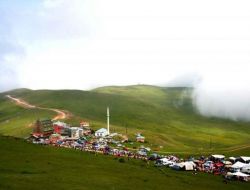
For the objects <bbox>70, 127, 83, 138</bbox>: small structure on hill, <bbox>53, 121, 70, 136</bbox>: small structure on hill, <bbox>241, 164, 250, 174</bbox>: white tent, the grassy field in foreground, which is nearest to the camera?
the grassy field in foreground

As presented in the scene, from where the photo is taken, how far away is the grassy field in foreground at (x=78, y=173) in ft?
222

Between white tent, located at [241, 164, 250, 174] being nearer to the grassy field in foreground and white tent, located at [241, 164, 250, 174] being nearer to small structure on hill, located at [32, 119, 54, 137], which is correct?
the grassy field in foreground

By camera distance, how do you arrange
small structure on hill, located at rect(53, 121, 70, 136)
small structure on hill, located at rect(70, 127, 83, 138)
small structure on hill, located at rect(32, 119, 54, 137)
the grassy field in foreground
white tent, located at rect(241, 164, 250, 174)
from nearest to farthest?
1. the grassy field in foreground
2. white tent, located at rect(241, 164, 250, 174)
3. small structure on hill, located at rect(70, 127, 83, 138)
4. small structure on hill, located at rect(32, 119, 54, 137)
5. small structure on hill, located at rect(53, 121, 70, 136)

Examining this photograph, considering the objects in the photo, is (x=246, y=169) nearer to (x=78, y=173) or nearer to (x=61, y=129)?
(x=78, y=173)

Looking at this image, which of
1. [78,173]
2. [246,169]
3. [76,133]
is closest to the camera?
[78,173]

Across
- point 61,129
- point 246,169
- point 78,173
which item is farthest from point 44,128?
point 78,173

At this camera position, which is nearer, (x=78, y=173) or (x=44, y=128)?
(x=78, y=173)

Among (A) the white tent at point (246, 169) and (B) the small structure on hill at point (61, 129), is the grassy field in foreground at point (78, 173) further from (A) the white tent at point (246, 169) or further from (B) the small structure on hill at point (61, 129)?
(B) the small structure on hill at point (61, 129)

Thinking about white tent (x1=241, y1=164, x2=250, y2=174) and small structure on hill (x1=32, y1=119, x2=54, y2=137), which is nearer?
white tent (x1=241, y1=164, x2=250, y2=174)

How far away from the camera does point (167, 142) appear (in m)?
185

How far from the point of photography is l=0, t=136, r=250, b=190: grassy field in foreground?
67.8 metres

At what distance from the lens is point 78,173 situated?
258 feet

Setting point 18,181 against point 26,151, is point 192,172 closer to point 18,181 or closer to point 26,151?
point 26,151

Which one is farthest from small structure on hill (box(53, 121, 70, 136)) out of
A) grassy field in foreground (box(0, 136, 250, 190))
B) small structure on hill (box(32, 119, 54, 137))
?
grassy field in foreground (box(0, 136, 250, 190))
